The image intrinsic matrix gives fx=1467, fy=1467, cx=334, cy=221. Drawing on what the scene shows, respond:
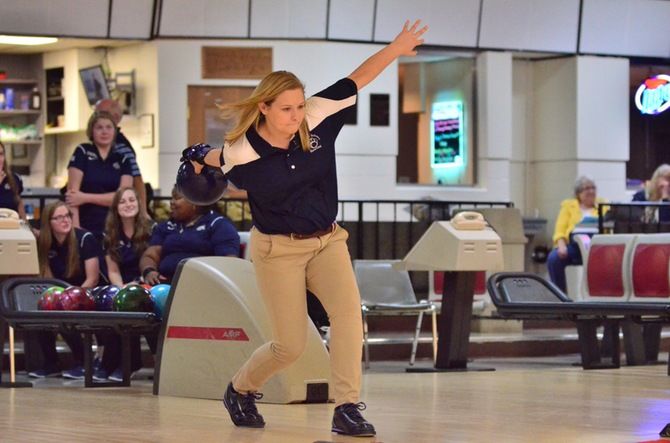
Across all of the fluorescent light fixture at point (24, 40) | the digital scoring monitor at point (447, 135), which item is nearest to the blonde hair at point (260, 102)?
the fluorescent light fixture at point (24, 40)

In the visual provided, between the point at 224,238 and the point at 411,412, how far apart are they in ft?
9.48

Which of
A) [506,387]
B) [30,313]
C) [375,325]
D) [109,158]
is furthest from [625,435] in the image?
[375,325]

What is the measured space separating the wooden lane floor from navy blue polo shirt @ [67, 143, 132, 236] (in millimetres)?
2139

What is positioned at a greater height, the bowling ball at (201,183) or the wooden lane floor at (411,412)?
the bowling ball at (201,183)

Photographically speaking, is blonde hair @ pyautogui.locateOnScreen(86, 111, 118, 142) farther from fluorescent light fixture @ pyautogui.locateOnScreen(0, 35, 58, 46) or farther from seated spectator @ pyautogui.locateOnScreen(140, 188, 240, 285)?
fluorescent light fixture @ pyautogui.locateOnScreen(0, 35, 58, 46)

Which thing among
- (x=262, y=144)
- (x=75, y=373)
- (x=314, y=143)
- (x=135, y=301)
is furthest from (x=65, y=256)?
(x=314, y=143)

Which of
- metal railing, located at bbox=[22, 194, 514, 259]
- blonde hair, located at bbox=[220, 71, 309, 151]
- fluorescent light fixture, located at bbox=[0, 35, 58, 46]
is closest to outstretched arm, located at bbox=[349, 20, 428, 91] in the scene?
blonde hair, located at bbox=[220, 71, 309, 151]

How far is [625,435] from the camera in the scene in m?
5.87

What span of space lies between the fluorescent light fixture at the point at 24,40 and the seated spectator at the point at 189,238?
7017 millimetres

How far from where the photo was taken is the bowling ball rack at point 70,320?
8.48m

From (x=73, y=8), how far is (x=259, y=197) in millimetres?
10896

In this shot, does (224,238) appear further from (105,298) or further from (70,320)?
(70,320)

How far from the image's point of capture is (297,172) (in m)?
5.88

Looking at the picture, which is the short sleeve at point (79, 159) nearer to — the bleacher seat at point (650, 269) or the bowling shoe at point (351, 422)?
the bleacher seat at point (650, 269)
